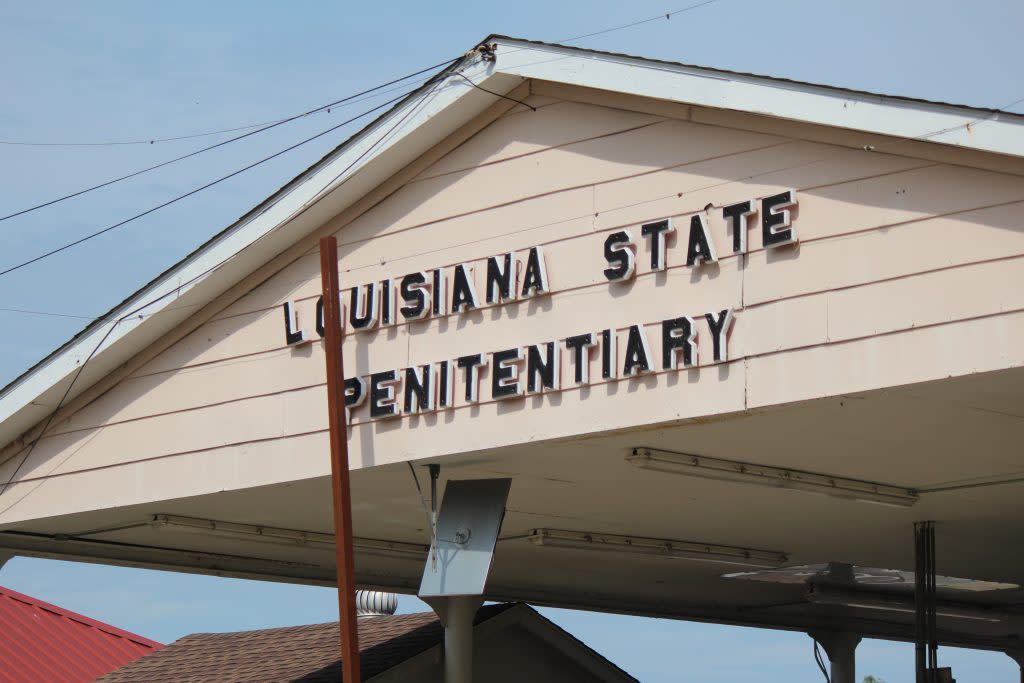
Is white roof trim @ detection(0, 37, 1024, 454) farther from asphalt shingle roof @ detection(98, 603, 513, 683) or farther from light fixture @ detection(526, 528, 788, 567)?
asphalt shingle roof @ detection(98, 603, 513, 683)

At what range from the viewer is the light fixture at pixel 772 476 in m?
9.64

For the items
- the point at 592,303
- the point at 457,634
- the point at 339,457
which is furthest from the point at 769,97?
the point at 457,634

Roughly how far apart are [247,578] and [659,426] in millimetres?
7751

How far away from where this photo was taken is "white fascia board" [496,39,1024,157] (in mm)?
7914

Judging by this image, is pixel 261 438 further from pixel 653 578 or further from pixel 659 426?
pixel 653 578

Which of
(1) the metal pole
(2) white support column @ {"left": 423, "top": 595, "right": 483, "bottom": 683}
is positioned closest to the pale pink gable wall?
(2) white support column @ {"left": 423, "top": 595, "right": 483, "bottom": 683}

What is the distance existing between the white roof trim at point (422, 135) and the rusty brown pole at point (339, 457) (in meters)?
0.79

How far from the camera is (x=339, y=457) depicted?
32.2ft

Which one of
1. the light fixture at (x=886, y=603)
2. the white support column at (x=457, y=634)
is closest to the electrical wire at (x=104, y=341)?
the white support column at (x=457, y=634)

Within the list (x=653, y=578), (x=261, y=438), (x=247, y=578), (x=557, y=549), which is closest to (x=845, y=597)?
(x=653, y=578)

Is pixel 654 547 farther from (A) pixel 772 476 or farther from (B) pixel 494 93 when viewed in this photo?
(B) pixel 494 93

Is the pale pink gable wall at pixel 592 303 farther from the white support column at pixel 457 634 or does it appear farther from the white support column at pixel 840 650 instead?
the white support column at pixel 840 650

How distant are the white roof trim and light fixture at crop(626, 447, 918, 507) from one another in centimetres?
240

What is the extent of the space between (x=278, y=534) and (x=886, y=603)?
26.9 ft
